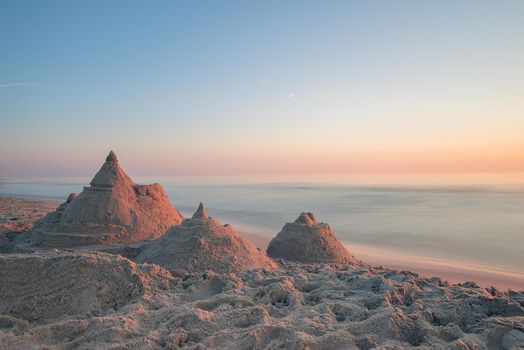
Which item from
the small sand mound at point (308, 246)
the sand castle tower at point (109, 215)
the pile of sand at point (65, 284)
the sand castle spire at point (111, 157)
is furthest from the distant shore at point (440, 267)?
the pile of sand at point (65, 284)

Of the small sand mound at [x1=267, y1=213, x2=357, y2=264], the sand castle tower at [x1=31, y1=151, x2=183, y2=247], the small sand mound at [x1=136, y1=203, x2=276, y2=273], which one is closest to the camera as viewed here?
the small sand mound at [x1=136, y1=203, x2=276, y2=273]

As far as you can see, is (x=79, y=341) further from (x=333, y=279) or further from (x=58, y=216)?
(x=58, y=216)

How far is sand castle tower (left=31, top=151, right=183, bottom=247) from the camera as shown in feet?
23.3

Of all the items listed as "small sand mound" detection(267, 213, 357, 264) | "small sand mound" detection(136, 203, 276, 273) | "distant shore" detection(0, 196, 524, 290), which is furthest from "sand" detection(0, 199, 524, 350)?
"distant shore" detection(0, 196, 524, 290)

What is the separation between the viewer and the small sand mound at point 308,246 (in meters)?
7.56

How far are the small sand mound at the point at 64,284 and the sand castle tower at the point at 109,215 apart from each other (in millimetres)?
3312

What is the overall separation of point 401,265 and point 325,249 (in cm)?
331

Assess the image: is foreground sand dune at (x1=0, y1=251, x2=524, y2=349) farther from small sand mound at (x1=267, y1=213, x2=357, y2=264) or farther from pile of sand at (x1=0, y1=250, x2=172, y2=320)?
small sand mound at (x1=267, y1=213, x2=357, y2=264)

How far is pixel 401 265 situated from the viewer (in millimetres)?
9875

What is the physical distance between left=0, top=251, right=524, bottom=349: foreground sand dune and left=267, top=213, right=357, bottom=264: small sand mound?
3137 mm

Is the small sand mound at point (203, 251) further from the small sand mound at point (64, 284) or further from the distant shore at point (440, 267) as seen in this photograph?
the distant shore at point (440, 267)

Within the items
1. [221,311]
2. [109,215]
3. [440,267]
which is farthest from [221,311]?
[440,267]

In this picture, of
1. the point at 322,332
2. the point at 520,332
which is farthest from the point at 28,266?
the point at 520,332

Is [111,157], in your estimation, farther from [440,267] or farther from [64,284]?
[440,267]
